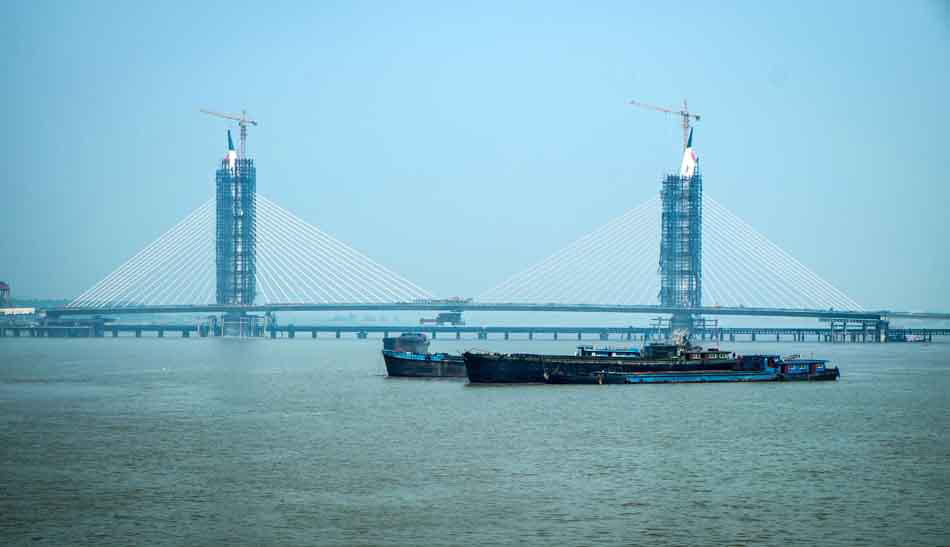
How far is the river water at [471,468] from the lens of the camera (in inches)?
1267

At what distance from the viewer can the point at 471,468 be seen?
42.5m

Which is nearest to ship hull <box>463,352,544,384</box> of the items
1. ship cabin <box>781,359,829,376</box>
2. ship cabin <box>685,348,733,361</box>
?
ship cabin <box>685,348,733,361</box>

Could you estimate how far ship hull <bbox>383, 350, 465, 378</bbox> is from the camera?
3802 inches

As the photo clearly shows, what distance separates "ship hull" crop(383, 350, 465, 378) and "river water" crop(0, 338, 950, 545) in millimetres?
18437

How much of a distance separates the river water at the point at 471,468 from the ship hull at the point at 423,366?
726 inches

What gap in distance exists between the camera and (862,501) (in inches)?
1432

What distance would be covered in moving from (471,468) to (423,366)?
181 feet

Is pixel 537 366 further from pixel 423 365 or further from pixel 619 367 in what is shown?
pixel 423 365

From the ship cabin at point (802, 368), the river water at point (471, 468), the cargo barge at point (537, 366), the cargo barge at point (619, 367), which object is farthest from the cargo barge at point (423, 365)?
the ship cabin at point (802, 368)

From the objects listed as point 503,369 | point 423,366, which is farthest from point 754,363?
point 423,366

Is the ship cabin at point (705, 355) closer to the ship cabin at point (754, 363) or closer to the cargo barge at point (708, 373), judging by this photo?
the cargo barge at point (708, 373)

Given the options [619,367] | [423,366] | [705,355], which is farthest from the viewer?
[423,366]

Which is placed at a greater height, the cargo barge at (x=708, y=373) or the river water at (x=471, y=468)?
the cargo barge at (x=708, y=373)

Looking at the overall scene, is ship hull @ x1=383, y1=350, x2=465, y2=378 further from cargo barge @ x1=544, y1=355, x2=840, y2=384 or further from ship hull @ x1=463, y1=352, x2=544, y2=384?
cargo barge @ x1=544, y1=355, x2=840, y2=384
